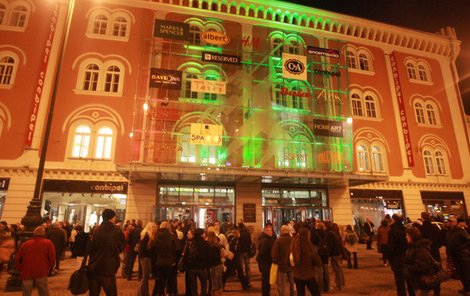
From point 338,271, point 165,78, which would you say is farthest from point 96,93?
point 338,271

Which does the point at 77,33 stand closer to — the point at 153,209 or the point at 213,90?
the point at 213,90

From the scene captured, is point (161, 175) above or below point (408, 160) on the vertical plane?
below

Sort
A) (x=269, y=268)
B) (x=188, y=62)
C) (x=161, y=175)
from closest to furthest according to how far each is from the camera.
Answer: (x=269, y=268) < (x=161, y=175) < (x=188, y=62)

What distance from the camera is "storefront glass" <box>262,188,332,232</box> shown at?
19.3 meters

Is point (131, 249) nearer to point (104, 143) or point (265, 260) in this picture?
point (265, 260)

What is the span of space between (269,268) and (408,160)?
19167 millimetres

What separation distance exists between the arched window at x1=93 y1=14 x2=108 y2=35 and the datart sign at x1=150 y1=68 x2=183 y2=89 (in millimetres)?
5379

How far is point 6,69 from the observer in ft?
59.5

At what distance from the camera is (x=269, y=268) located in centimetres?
759

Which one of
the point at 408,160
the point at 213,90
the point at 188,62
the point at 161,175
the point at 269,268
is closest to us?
the point at 269,268

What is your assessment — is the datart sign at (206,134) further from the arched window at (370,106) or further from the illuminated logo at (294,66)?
the arched window at (370,106)

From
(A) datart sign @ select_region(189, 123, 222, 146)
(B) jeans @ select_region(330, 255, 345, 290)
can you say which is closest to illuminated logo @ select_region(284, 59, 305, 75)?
(A) datart sign @ select_region(189, 123, 222, 146)

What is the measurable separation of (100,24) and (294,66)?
13099 millimetres

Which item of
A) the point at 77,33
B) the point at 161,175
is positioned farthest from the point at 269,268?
the point at 77,33
